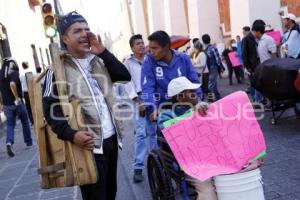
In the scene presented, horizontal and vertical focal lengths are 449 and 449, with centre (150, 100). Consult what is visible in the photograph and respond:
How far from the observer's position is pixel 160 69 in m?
4.39

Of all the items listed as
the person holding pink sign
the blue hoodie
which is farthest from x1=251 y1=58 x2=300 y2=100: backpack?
the person holding pink sign

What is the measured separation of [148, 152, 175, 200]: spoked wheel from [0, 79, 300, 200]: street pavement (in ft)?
1.98

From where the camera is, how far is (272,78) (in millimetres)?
6551

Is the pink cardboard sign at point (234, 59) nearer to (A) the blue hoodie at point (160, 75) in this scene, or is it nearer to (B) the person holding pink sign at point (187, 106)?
(A) the blue hoodie at point (160, 75)

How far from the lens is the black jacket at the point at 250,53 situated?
8.91 m

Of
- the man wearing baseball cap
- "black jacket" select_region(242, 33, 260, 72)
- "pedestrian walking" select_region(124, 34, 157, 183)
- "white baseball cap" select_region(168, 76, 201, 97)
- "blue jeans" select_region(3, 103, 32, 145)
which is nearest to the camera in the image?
"white baseball cap" select_region(168, 76, 201, 97)

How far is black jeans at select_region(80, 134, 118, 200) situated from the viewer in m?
3.07

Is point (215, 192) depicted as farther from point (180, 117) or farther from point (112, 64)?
point (112, 64)

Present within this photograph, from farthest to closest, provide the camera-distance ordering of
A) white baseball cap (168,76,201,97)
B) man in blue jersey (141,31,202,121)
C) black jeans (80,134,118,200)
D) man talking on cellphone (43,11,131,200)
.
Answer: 1. man in blue jersey (141,31,202,121)
2. white baseball cap (168,76,201,97)
3. black jeans (80,134,118,200)
4. man talking on cellphone (43,11,131,200)

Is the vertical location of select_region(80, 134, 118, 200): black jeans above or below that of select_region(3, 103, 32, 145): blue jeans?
above

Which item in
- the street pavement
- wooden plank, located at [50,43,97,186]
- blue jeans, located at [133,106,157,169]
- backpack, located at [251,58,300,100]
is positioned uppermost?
wooden plank, located at [50,43,97,186]

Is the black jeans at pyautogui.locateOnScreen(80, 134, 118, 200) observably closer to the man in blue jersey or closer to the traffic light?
the man in blue jersey

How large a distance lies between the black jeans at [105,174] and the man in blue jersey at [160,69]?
1139 millimetres

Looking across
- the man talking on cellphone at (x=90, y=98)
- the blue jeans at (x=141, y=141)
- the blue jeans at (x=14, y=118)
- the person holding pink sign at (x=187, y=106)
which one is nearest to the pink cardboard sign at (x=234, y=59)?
the blue jeans at (x=14, y=118)
